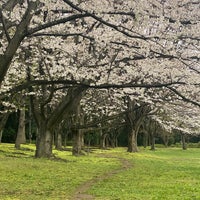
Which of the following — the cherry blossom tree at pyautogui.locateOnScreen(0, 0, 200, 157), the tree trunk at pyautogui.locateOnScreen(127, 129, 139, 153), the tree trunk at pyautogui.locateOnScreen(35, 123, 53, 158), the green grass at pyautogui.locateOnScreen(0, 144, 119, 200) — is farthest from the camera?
the tree trunk at pyautogui.locateOnScreen(127, 129, 139, 153)

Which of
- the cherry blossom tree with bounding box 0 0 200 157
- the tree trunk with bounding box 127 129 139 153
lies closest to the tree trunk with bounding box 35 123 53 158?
the cherry blossom tree with bounding box 0 0 200 157

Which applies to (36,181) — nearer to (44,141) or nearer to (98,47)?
(98,47)

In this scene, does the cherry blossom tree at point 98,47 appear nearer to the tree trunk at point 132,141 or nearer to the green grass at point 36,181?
the green grass at point 36,181

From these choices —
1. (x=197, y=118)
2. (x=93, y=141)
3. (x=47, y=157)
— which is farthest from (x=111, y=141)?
(x=47, y=157)

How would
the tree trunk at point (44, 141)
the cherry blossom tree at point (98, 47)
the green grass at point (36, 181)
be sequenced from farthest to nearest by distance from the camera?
1. the tree trunk at point (44, 141)
2. the green grass at point (36, 181)
3. the cherry blossom tree at point (98, 47)

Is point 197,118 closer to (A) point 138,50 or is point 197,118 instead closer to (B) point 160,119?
(B) point 160,119

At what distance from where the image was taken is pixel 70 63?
68.4 feet

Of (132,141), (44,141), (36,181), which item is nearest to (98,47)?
(36,181)

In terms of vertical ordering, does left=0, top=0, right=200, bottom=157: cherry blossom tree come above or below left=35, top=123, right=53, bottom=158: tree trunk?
above

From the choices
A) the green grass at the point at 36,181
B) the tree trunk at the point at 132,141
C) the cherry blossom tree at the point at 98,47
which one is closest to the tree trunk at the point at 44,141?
the cherry blossom tree at the point at 98,47

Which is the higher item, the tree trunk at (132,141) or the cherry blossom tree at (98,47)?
the cherry blossom tree at (98,47)

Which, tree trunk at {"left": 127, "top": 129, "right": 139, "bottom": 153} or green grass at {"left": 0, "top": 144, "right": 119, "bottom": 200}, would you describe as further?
tree trunk at {"left": 127, "top": 129, "right": 139, "bottom": 153}

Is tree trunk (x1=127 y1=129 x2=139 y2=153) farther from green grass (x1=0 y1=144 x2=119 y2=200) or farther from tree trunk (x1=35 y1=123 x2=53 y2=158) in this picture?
green grass (x1=0 y1=144 x2=119 y2=200)

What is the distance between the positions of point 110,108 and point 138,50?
19.3 m
